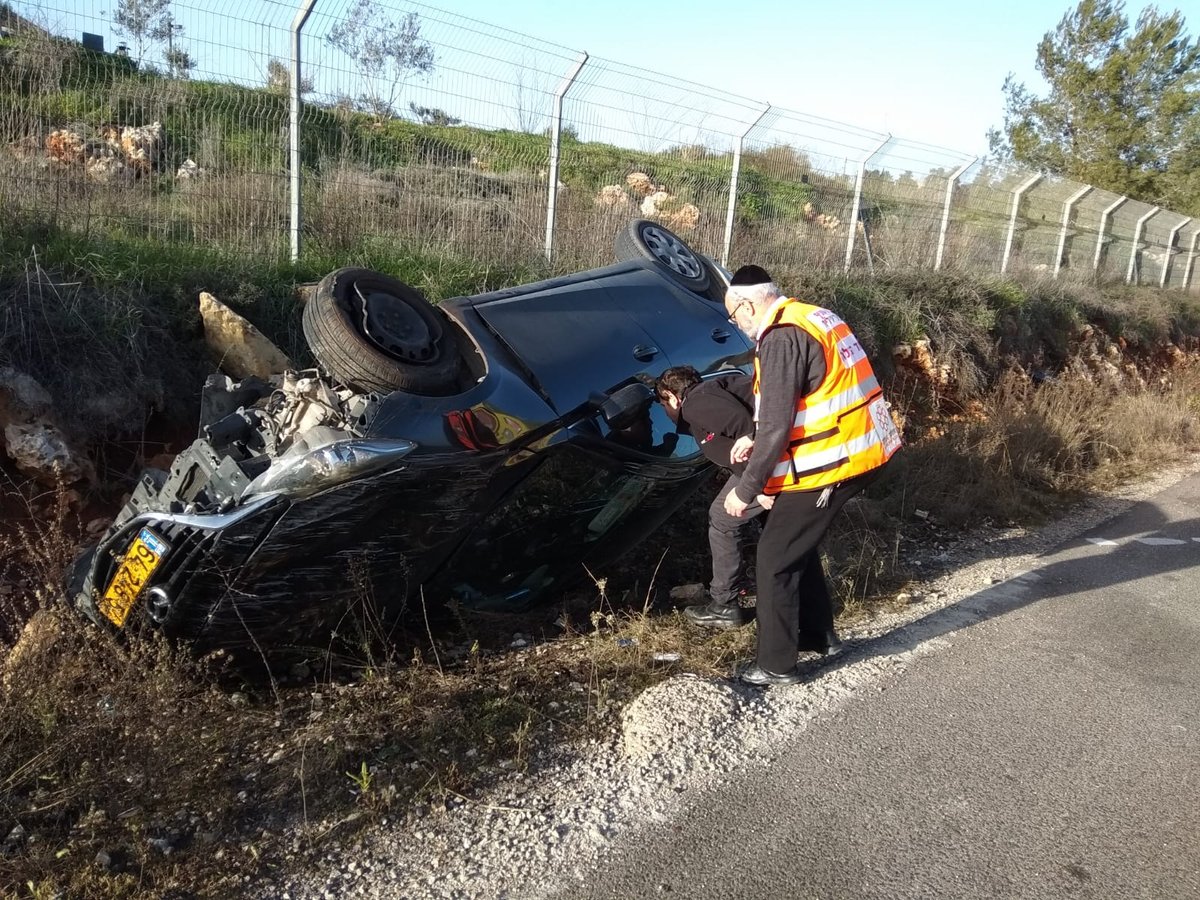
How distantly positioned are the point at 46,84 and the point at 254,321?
1.80 meters

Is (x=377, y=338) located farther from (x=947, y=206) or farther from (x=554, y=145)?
(x=947, y=206)

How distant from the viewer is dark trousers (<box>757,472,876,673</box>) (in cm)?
360

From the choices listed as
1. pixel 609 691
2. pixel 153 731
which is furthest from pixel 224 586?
pixel 609 691

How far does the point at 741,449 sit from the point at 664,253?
1.45 meters

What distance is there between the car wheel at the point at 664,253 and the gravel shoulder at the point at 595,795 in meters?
1.88

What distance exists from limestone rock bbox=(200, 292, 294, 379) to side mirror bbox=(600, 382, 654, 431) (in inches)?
78.6

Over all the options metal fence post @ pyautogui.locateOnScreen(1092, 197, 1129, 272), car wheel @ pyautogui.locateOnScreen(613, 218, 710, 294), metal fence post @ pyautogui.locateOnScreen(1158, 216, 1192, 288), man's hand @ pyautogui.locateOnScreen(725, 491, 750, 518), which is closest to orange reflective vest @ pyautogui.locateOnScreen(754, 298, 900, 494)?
man's hand @ pyautogui.locateOnScreen(725, 491, 750, 518)

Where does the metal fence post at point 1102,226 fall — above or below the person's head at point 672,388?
above

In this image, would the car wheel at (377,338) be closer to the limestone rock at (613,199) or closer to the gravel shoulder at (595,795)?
the gravel shoulder at (595,795)

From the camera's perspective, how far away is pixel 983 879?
262 cm

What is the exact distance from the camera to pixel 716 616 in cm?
422

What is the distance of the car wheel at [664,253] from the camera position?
4.56m

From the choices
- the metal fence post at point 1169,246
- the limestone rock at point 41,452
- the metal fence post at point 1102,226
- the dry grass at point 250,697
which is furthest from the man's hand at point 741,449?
the metal fence post at point 1169,246

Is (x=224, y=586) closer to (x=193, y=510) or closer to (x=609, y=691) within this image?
(x=193, y=510)
